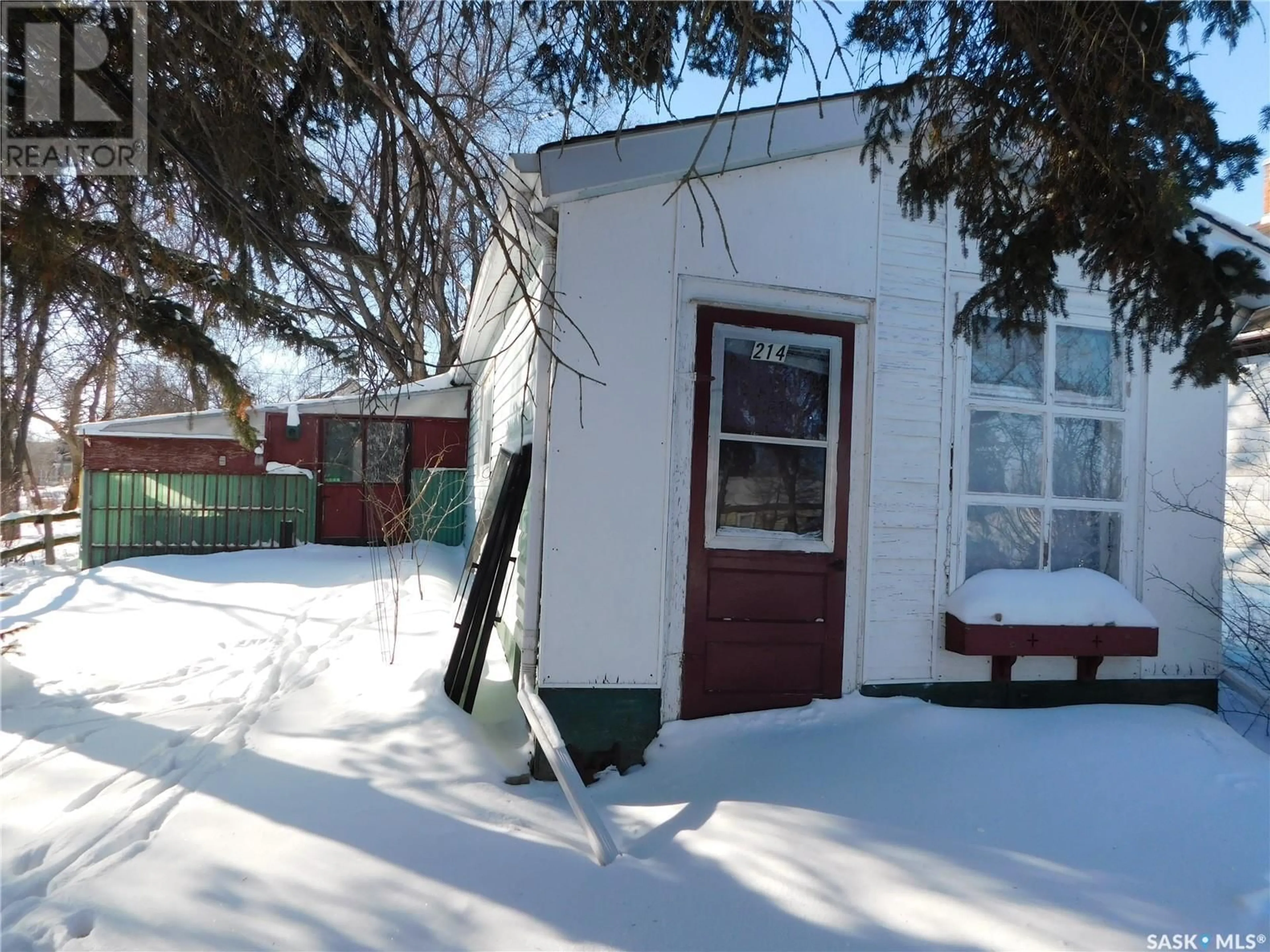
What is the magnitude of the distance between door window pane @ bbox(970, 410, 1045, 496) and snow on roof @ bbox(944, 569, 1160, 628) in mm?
497

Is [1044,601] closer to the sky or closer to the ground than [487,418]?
closer to the ground

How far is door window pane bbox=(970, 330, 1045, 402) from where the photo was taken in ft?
13.5

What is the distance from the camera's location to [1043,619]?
3.88 meters

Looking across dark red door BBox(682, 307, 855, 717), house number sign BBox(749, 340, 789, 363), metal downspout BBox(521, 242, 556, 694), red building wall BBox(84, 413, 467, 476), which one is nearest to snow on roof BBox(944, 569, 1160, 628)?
dark red door BBox(682, 307, 855, 717)

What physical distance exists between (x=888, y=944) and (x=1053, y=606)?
250 cm

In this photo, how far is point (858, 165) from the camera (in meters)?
3.95

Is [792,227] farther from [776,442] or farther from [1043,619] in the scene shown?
[1043,619]

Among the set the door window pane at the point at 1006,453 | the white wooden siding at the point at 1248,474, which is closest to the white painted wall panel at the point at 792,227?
the door window pane at the point at 1006,453

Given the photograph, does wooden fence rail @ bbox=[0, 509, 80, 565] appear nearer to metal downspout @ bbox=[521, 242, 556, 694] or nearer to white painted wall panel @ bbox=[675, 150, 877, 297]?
metal downspout @ bbox=[521, 242, 556, 694]

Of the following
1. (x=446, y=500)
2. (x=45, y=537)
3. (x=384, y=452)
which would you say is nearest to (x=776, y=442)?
(x=446, y=500)

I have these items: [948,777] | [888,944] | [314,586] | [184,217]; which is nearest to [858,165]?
[948,777]

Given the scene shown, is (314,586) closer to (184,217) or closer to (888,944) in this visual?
Answer: (184,217)

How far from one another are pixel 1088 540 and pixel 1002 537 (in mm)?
572

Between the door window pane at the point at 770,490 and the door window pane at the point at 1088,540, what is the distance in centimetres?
151
